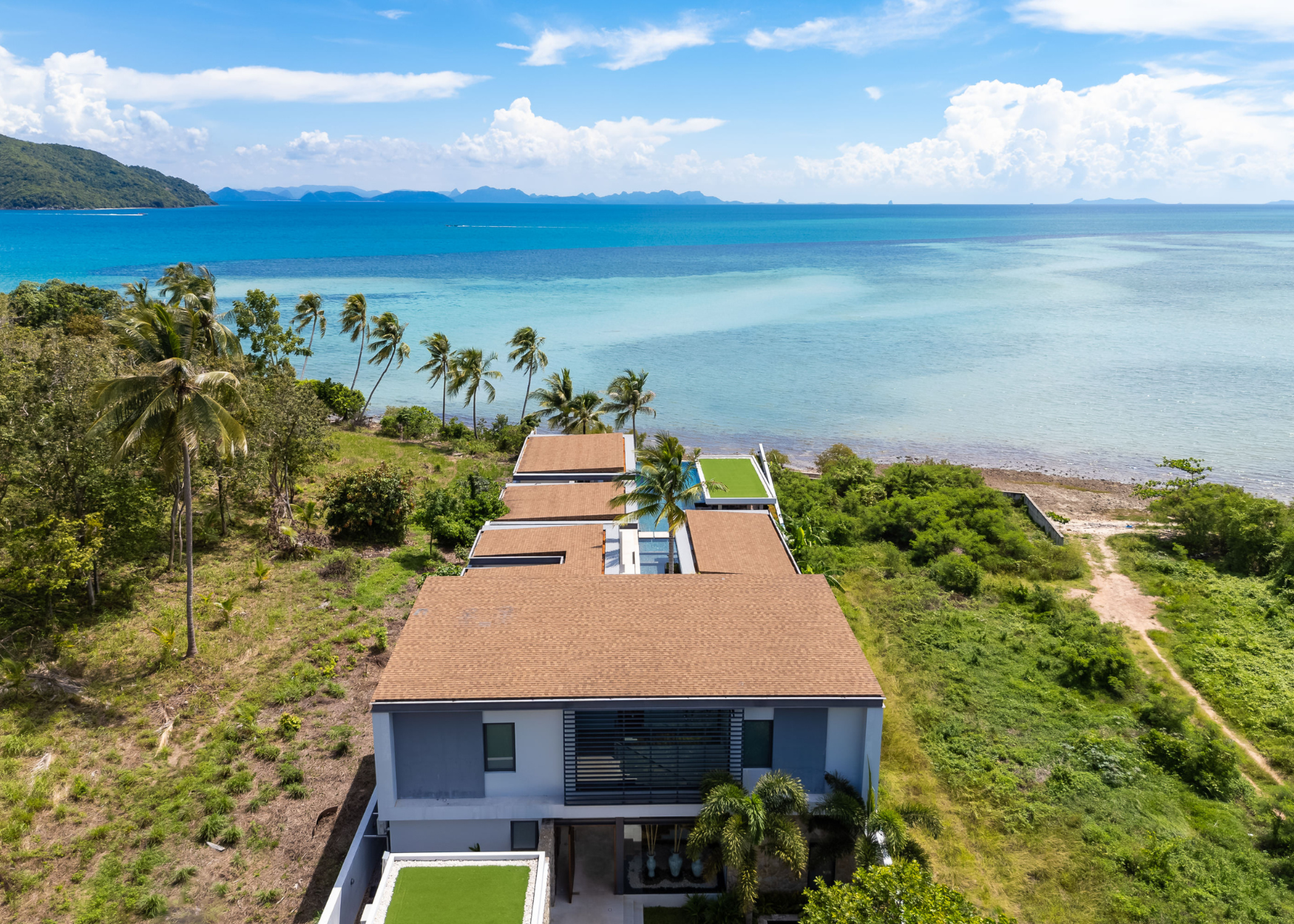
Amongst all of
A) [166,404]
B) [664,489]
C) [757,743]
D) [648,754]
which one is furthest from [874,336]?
[166,404]

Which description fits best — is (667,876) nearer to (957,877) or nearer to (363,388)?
(957,877)

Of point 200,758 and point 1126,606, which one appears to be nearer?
point 200,758

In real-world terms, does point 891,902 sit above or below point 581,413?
below

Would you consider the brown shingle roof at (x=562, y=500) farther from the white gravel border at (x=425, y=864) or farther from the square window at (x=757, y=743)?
the white gravel border at (x=425, y=864)

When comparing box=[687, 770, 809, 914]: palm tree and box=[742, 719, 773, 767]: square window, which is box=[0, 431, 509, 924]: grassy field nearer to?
box=[687, 770, 809, 914]: palm tree

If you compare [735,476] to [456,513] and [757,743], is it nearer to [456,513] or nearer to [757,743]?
[456,513]

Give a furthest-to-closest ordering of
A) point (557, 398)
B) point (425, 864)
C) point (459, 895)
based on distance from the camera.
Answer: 1. point (557, 398)
2. point (425, 864)
3. point (459, 895)

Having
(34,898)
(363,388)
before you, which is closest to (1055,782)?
(34,898)
